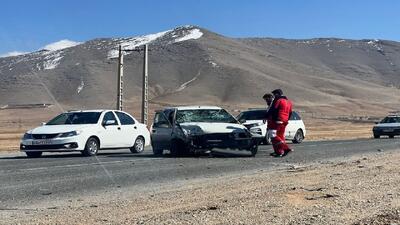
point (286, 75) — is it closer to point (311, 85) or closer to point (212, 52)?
point (311, 85)

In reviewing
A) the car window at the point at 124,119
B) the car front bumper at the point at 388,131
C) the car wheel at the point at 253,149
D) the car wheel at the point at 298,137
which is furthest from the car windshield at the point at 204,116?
the car front bumper at the point at 388,131

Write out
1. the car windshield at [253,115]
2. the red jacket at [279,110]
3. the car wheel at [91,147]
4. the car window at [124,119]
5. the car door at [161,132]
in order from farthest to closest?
the car windshield at [253,115]
the car window at [124,119]
the car wheel at [91,147]
the car door at [161,132]
the red jacket at [279,110]

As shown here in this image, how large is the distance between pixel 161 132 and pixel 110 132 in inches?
83.8

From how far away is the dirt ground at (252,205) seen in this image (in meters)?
8.25

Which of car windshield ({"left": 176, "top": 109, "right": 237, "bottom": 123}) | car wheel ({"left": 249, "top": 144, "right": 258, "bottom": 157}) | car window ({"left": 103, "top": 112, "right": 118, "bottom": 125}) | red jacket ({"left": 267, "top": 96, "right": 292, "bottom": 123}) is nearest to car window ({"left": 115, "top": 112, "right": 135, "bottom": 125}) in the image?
car window ({"left": 103, "top": 112, "right": 118, "bottom": 125})

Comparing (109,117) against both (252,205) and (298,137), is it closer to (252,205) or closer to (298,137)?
(298,137)

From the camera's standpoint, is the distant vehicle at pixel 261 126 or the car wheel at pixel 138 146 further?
the distant vehicle at pixel 261 126

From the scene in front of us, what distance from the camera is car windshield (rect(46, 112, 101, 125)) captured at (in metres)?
21.9

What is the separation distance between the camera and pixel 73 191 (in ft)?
39.8

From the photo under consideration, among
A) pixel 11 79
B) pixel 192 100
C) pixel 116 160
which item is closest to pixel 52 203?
pixel 116 160

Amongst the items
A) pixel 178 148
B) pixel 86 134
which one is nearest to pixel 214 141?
pixel 178 148

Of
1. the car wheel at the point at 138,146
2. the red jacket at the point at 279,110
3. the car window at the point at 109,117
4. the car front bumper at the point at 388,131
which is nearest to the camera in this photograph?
the red jacket at the point at 279,110

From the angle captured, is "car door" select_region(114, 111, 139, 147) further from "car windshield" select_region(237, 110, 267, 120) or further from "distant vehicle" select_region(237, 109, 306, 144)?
"car windshield" select_region(237, 110, 267, 120)

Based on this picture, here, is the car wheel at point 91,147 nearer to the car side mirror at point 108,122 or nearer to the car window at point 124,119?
the car side mirror at point 108,122
